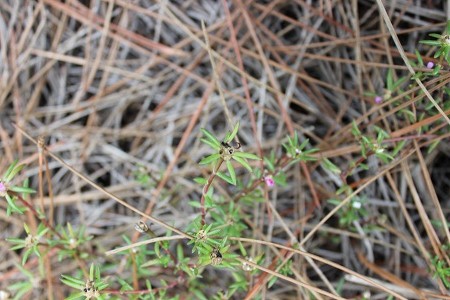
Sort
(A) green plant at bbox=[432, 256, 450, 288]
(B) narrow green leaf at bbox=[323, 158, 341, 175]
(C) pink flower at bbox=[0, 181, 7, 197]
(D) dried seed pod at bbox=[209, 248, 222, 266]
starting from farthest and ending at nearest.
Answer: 1. (B) narrow green leaf at bbox=[323, 158, 341, 175]
2. (A) green plant at bbox=[432, 256, 450, 288]
3. (C) pink flower at bbox=[0, 181, 7, 197]
4. (D) dried seed pod at bbox=[209, 248, 222, 266]

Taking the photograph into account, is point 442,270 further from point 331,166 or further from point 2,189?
point 2,189

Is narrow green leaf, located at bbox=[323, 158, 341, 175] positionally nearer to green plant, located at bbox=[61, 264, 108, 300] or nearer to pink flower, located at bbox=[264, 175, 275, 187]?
pink flower, located at bbox=[264, 175, 275, 187]

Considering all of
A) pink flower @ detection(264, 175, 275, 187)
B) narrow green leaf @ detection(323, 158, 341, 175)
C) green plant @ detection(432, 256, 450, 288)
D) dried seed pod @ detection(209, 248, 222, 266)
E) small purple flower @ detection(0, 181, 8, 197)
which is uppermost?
narrow green leaf @ detection(323, 158, 341, 175)

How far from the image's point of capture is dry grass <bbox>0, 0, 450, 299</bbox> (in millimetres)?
2518

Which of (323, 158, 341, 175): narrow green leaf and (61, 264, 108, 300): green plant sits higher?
(323, 158, 341, 175): narrow green leaf

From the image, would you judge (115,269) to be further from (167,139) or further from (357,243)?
(357,243)

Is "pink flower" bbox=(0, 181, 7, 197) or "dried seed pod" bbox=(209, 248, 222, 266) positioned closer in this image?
"dried seed pod" bbox=(209, 248, 222, 266)

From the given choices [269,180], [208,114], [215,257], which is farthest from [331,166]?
[208,114]

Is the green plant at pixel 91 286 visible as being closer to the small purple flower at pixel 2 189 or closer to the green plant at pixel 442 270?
the small purple flower at pixel 2 189

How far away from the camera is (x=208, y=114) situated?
2.84 meters

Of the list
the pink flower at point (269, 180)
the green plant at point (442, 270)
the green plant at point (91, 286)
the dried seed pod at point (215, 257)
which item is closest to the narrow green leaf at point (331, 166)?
the pink flower at point (269, 180)

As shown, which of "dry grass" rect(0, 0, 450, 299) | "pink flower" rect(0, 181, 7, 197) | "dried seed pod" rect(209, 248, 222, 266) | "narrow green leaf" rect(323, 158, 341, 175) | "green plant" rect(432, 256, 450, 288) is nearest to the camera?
"dried seed pod" rect(209, 248, 222, 266)

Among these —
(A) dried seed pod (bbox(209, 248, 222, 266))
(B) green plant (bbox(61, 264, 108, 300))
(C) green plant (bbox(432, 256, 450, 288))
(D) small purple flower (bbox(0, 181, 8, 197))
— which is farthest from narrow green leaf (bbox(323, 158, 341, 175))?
(D) small purple flower (bbox(0, 181, 8, 197))

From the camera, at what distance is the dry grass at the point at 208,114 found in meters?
2.52
